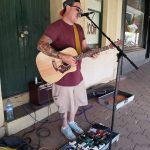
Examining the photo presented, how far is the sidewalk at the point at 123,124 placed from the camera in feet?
7.53

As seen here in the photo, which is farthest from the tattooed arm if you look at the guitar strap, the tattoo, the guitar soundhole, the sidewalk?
the sidewalk

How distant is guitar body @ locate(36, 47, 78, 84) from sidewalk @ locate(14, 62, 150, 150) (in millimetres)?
748

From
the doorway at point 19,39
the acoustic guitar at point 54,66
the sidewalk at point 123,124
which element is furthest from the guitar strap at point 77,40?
the sidewalk at point 123,124

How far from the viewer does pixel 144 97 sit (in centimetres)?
378

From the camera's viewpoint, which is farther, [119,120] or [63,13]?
[119,120]

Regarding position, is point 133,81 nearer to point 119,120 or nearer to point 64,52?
point 119,120

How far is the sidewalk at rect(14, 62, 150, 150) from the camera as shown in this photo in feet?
7.53

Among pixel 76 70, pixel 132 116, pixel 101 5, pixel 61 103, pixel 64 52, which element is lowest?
pixel 132 116

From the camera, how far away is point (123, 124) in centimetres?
274

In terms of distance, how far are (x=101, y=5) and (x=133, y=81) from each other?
1884mm

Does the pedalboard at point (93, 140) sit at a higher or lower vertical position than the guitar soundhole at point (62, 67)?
lower

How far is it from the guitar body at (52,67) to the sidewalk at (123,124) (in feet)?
2.45

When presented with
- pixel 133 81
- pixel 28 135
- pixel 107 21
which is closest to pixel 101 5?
pixel 107 21

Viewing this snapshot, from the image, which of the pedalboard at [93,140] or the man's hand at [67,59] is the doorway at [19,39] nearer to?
the man's hand at [67,59]
